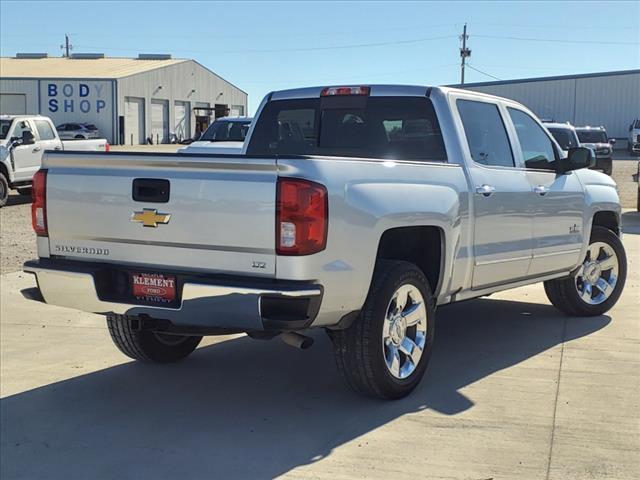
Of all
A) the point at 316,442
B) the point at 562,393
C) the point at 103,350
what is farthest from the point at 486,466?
the point at 103,350

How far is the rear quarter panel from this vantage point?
4.04m

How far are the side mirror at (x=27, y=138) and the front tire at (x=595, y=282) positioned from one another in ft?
47.4

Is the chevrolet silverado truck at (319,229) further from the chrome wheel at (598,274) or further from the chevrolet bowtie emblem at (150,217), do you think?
the chrome wheel at (598,274)

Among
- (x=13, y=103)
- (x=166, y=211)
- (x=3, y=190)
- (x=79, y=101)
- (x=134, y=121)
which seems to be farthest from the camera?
(x=134, y=121)

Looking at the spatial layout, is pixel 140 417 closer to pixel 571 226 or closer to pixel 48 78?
pixel 571 226

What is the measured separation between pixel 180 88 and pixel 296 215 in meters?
64.5

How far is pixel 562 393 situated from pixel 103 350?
362cm

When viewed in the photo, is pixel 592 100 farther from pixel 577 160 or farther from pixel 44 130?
pixel 577 160

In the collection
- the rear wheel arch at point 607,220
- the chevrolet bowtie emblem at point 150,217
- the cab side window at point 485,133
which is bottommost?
the rear wheel arch at point 607,220

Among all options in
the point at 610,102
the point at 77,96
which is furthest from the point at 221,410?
the point at 77,96

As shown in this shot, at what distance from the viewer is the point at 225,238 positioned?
4105mm

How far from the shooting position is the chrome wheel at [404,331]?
4754 mm

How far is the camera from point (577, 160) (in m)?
6.46

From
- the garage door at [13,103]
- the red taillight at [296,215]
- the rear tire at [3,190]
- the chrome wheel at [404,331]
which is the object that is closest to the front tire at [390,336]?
the chrome wheel at [404,331]
